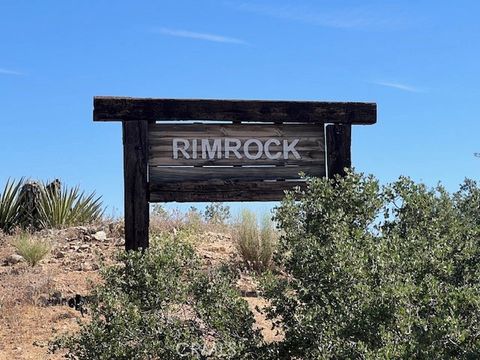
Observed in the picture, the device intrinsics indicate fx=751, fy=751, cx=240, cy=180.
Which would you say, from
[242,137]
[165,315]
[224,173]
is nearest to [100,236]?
[224,173]

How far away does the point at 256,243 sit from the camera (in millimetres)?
13492

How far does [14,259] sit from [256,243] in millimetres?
4538

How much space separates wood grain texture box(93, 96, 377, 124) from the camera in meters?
10.5

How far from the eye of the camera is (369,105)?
11.4 metres

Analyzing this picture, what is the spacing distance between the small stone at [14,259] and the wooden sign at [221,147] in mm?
4203

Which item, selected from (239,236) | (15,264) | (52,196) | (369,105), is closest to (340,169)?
(369,105)

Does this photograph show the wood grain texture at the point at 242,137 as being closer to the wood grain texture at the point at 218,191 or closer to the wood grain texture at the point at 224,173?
the wood grain texture at the point at 224,173

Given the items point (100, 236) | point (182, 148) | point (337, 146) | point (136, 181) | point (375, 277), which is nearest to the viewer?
point (375, 277)

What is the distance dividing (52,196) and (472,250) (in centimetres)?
1299

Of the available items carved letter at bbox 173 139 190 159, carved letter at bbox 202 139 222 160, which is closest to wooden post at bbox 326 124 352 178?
carved letter at bbox 202 139 222 160

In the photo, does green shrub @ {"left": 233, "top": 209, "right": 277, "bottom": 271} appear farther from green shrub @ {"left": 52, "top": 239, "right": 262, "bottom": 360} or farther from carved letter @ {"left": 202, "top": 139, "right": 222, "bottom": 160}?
green shrub @ {"left": 52, "top": 239, "right": 262, "bottom": 360}

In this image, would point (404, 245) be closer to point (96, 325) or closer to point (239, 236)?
point (96, 325)

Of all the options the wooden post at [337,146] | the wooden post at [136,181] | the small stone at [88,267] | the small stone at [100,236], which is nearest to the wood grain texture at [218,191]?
the wooden post at [136,181]

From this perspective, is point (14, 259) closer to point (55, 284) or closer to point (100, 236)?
point (100, 236)
